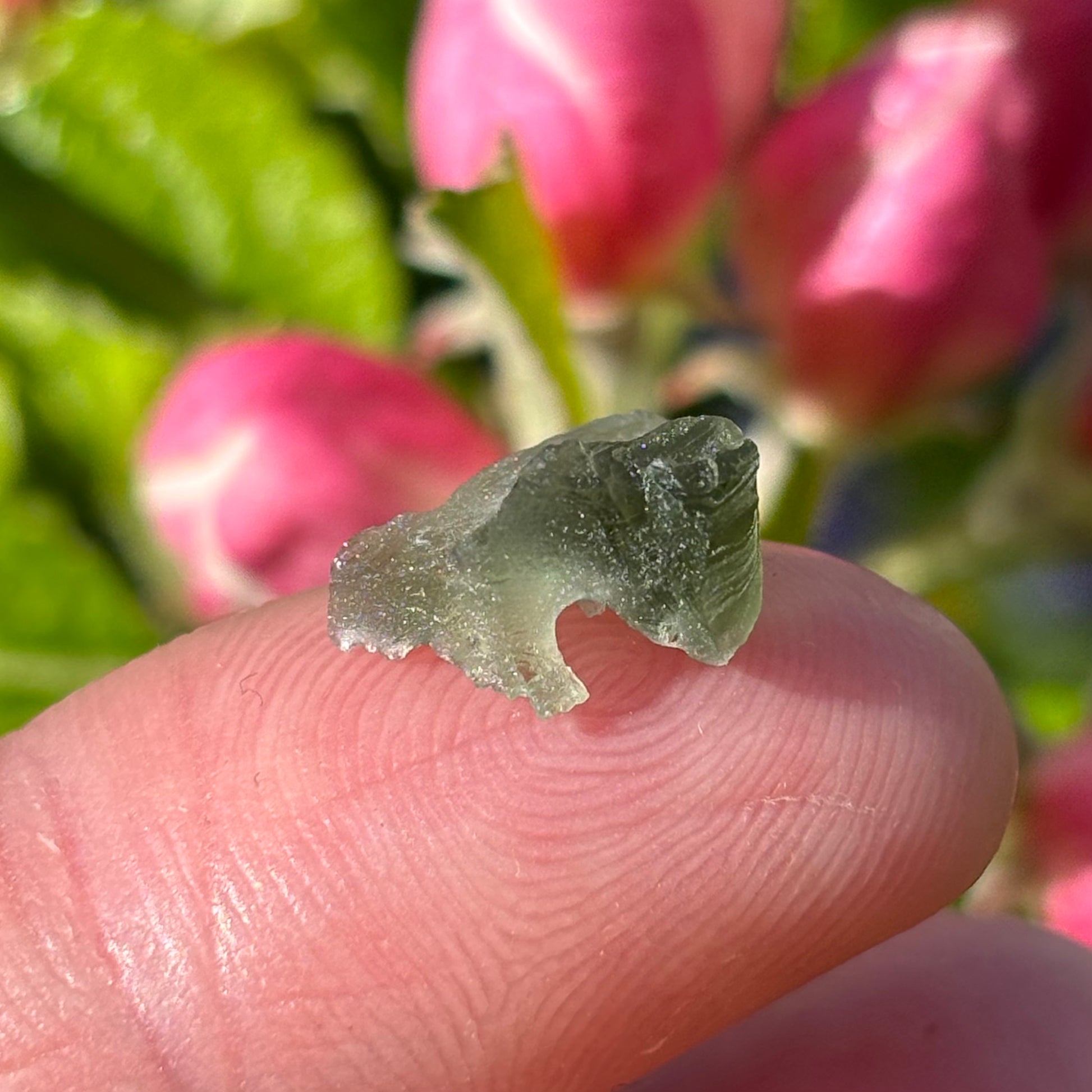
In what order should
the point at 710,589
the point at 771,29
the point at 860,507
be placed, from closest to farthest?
the point at 710,589 → the point at 771,29 → the point at 860,507

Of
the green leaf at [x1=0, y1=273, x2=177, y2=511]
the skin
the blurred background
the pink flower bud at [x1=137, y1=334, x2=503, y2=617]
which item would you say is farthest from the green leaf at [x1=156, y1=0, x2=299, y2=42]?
the skin

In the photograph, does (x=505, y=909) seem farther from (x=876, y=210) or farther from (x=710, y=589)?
(x=876, y=210)

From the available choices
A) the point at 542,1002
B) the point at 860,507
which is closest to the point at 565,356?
the point at 542,1002

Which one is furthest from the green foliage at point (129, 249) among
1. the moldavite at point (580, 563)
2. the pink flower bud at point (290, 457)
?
the moldavite at point (580, 563)

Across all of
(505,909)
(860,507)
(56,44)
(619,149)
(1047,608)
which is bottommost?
(1047,608)

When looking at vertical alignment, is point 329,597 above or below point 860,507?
above

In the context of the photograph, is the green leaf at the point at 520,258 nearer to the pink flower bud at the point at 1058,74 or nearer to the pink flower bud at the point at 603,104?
the pink flower bud at the point at 603,104

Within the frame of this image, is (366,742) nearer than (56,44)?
Yes
